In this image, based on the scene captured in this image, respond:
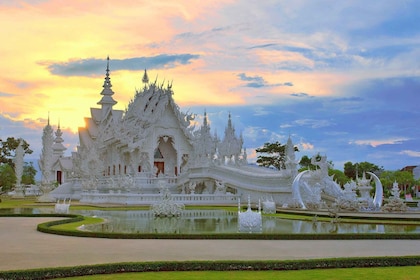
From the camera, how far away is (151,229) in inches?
595

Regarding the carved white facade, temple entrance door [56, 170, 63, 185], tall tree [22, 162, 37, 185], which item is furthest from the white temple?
tall tree [22, 162, 37, 185]

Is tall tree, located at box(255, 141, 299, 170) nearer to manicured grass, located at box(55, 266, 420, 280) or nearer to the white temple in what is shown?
the white temple

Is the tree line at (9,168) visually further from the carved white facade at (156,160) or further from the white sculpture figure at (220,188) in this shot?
the white sculpture figure at (220,188)

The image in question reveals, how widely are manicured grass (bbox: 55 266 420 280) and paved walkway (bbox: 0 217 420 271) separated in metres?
0.98

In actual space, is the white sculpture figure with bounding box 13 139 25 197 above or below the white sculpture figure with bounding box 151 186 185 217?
above

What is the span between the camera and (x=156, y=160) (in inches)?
1764

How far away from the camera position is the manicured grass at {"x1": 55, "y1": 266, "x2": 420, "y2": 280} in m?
7.94

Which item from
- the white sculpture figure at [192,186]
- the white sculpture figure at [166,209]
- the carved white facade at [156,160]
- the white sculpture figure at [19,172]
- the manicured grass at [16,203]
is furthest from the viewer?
the white sculpture figure at [19,172]

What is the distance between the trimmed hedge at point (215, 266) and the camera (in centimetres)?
797

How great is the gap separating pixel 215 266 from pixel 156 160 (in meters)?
36.5

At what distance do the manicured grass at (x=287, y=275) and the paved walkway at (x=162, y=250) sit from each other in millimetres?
984

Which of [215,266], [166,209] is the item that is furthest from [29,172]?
[215,266]

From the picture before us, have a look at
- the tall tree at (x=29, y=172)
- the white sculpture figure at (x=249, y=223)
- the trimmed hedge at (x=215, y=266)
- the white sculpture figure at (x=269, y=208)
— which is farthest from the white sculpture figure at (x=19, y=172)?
the trimmed hedge at (x=215, y=266)

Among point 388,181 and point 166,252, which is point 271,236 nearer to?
point 166,252
